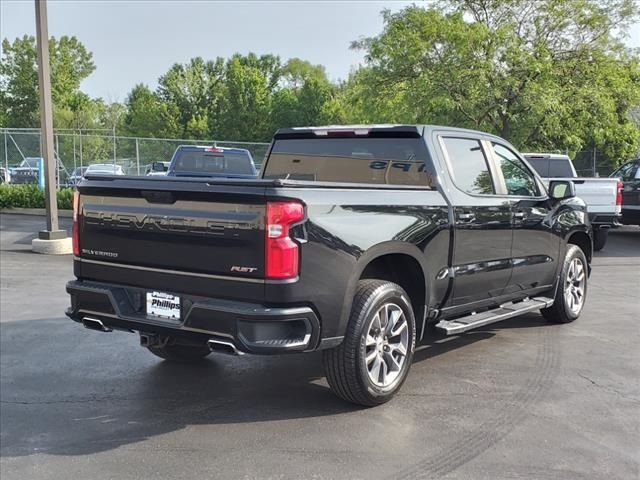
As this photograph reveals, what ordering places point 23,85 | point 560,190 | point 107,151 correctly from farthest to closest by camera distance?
point 23,85, point 107,151, point 560,190

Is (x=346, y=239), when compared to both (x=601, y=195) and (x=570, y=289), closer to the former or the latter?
(x=570, y=289)

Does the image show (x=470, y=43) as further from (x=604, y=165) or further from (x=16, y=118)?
(x=16, y=118)

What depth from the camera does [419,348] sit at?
19.8 feet

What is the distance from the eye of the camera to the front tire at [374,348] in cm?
427

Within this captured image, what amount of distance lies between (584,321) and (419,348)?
2.33 meters

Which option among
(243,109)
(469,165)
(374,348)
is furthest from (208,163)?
(243,109)

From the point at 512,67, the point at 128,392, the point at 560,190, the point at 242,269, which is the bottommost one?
the point at 128,392

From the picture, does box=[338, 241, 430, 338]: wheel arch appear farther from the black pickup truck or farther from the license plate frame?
the license plate frame

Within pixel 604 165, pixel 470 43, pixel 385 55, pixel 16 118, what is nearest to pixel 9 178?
pixel 385 55

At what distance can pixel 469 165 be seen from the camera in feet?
18.4

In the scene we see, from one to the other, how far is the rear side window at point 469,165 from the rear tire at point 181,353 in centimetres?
258

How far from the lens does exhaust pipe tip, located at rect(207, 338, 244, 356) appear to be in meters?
3.93

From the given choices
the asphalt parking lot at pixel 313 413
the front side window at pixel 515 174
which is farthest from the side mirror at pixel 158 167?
the front side window at pixel 515 174

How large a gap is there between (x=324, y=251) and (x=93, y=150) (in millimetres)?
26515
